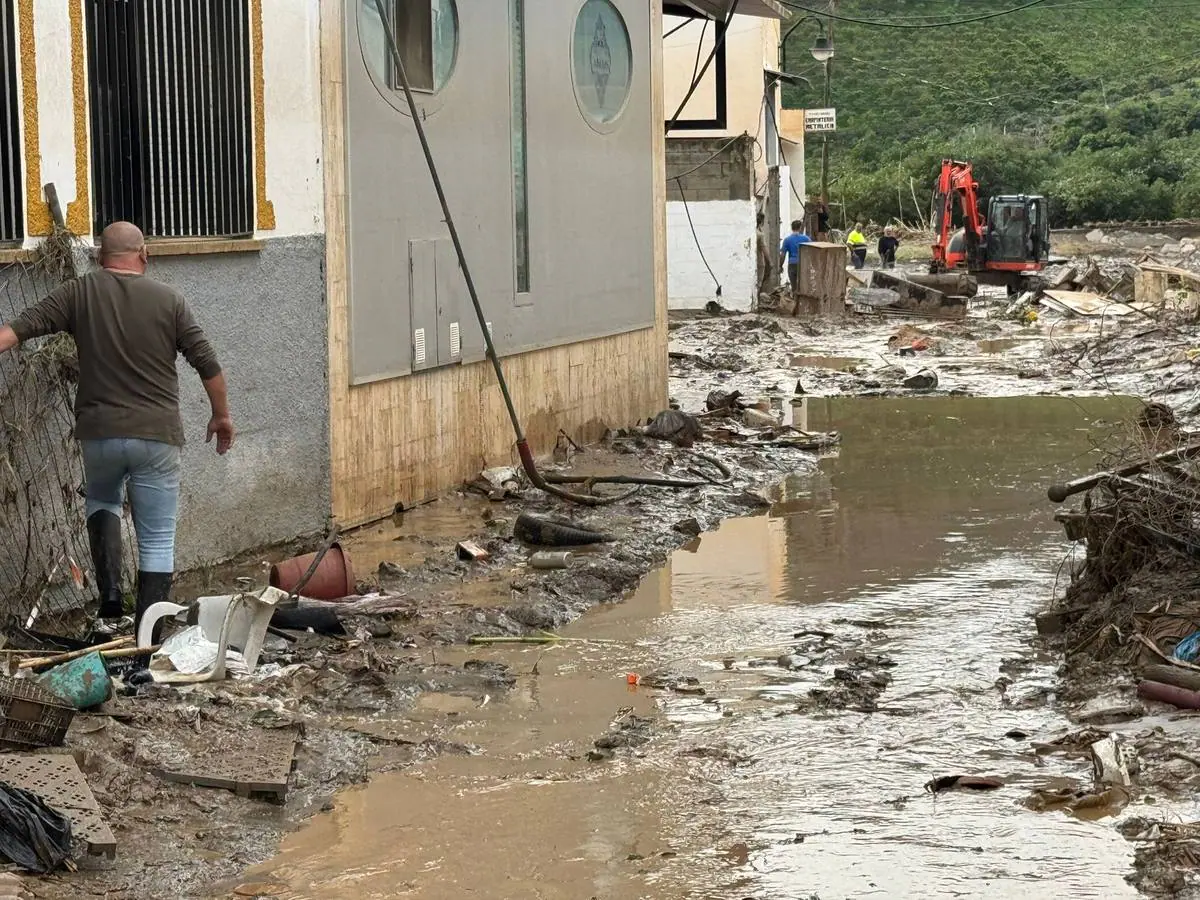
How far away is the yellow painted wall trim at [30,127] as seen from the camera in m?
7.43

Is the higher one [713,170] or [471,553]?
[713,170]

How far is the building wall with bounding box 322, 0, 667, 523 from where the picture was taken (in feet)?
33.2

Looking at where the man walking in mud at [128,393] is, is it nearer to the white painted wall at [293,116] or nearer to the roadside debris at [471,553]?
the white painted wall at [293,116]

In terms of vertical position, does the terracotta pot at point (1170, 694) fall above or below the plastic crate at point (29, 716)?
below

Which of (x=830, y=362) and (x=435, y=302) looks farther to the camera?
(x=830, y=362)

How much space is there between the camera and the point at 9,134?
24.2ft

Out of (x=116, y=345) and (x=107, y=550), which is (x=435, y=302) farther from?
(x=107, y=550)

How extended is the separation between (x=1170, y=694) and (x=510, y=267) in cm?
698

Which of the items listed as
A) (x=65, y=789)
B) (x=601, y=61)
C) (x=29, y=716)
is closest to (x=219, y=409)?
(x=29, y=716)

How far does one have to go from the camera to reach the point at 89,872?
474 cm

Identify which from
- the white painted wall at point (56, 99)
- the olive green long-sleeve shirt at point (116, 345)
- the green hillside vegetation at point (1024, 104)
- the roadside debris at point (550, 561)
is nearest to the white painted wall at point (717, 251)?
the roadside debris at point (550, 561)

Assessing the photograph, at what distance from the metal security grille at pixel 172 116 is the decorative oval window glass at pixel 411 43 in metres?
1.30

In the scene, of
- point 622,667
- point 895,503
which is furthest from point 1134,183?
point 622,667

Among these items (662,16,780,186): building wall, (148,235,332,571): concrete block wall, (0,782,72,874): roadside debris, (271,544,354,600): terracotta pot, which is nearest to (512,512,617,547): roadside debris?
(148,235,332,571): concrete block wall
